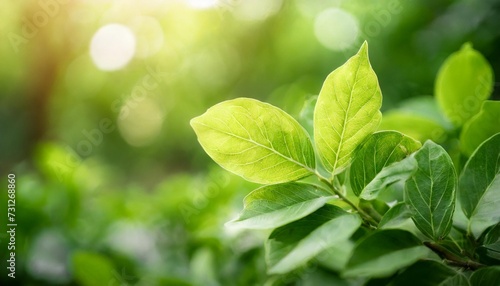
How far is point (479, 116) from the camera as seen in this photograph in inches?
22.2

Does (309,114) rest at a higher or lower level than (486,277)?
higher

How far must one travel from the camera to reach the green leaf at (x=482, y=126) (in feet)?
1.81

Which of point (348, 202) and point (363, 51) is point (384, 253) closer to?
point (348, 202)

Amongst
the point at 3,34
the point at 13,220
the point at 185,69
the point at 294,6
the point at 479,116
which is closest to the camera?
the point at 479,116

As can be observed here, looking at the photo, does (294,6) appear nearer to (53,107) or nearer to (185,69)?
(185,69)

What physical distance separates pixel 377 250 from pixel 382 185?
0.06 metres

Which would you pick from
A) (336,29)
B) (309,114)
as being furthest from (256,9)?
(309,114)

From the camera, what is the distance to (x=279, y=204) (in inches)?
17.8

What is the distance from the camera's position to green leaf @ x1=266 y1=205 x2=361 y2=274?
1.28 feet

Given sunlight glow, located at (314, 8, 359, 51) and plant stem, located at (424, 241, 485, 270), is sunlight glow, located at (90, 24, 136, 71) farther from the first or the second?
plant stem, located at (424, 241, 485, 270)

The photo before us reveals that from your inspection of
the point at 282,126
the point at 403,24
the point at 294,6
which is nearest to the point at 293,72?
the point at 294,6

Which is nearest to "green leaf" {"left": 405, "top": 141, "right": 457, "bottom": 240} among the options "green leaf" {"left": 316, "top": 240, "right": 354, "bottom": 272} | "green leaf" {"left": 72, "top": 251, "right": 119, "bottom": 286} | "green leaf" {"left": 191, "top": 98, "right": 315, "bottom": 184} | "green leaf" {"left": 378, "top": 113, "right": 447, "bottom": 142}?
"green leaf" {"left": 191, "top": 98, "right": 315, "bottom": 184}

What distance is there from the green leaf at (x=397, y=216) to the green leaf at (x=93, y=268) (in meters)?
0.77

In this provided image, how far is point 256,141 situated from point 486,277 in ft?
0.80
